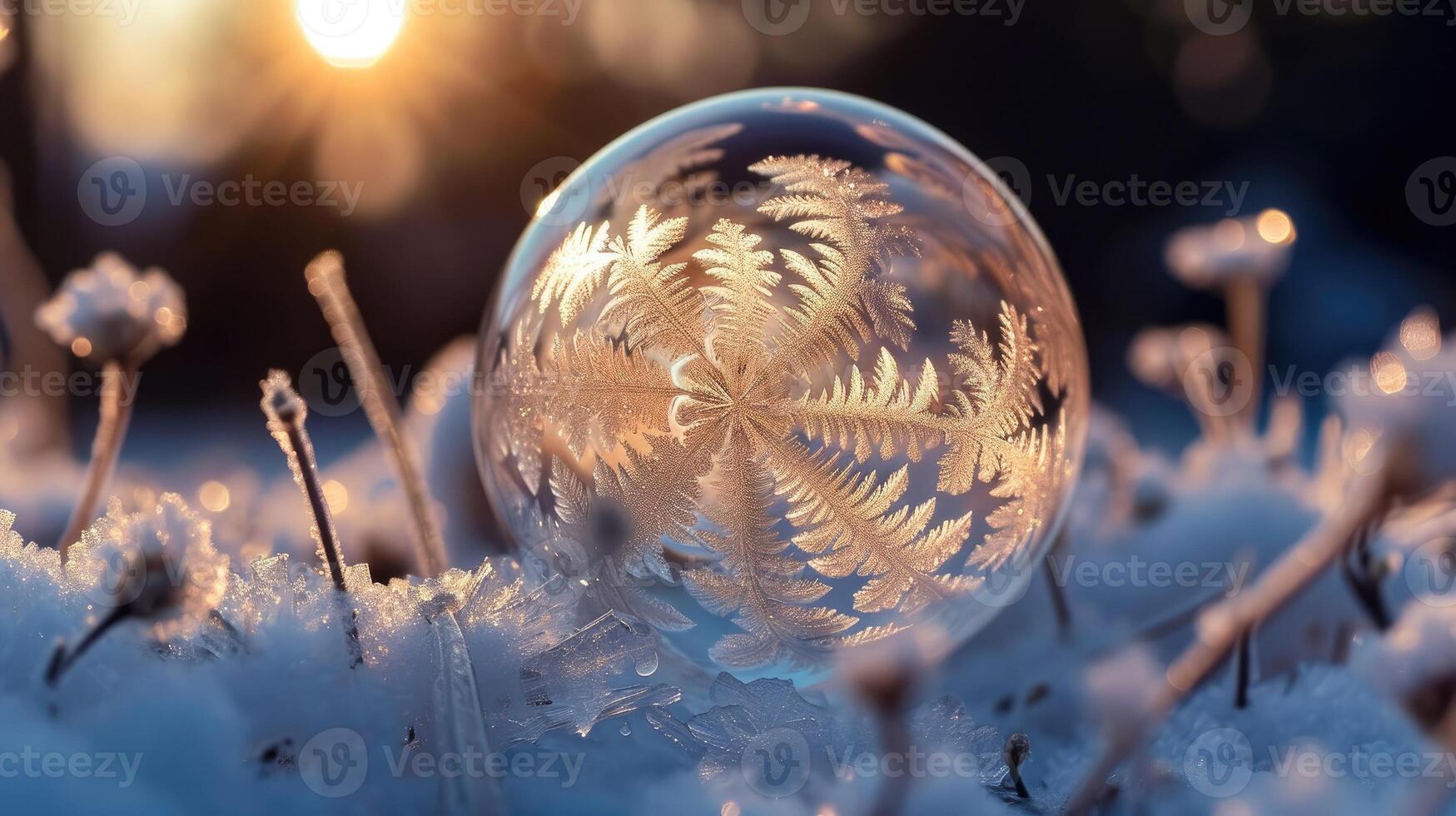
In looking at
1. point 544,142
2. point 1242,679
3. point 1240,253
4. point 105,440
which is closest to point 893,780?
point 1242,679

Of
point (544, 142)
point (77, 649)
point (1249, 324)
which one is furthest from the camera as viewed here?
point (544, 142)

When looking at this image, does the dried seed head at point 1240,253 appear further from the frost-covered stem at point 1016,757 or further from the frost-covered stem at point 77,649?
the frost-covered stem at point 77,649

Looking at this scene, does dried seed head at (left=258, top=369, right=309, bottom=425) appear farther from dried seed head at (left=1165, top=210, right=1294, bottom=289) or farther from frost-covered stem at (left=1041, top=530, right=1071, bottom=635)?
dried seed head at (left=1165, top=210, right=1294, bottom=289)

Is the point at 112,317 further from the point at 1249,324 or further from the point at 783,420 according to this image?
the point at 1249,324

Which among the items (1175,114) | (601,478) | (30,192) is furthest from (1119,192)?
(30,192)

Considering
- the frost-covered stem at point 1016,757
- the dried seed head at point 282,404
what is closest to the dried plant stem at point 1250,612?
the frost-covered stem at point 1016,757

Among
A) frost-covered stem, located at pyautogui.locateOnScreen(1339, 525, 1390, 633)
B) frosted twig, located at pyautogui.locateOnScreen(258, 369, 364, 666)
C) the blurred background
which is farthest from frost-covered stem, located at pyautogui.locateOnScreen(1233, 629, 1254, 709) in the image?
the blurred background

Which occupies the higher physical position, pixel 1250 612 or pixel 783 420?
pixel 783 420
